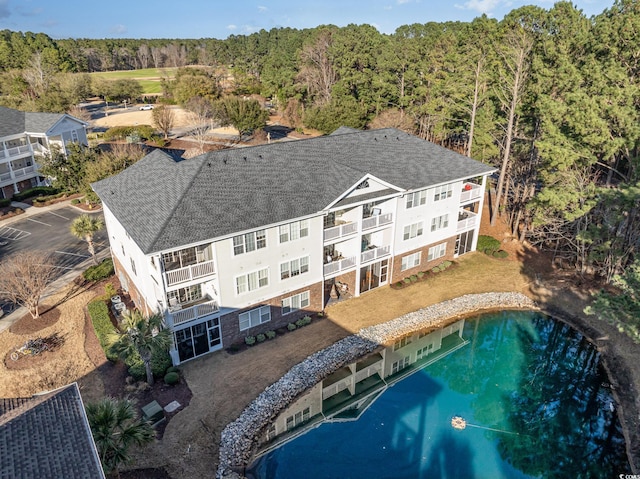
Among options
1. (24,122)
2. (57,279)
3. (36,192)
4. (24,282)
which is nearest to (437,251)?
(24,282)

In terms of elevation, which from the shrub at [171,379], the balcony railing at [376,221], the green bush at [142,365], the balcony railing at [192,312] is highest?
the balcony railing at [376,221]

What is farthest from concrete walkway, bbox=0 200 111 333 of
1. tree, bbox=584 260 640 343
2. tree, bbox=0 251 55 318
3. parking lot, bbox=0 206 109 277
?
tree, bbox=584 260 640 343

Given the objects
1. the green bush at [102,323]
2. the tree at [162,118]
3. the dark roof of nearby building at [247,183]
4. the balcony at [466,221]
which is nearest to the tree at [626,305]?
the dark roof of nearby building at [247,183]

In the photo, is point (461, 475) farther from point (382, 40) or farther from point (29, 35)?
point (29, 35)

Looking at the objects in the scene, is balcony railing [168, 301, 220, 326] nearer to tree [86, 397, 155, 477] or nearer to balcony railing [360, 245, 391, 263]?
tree [86, 397, 155, 477]

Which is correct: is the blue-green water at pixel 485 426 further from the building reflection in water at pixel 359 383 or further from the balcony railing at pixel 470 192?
the balcony railing at pixel 470 192

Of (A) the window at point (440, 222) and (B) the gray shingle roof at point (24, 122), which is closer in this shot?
(A) the window at point (440, 222)

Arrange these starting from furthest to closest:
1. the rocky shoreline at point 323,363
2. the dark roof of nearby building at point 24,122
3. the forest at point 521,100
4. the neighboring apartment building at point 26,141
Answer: the dark roof of nearby building at point 24,122 → the neighboring apartment building at point 26,141 → the forest at point 521,100 → the rocky shoreline at point 323,363
